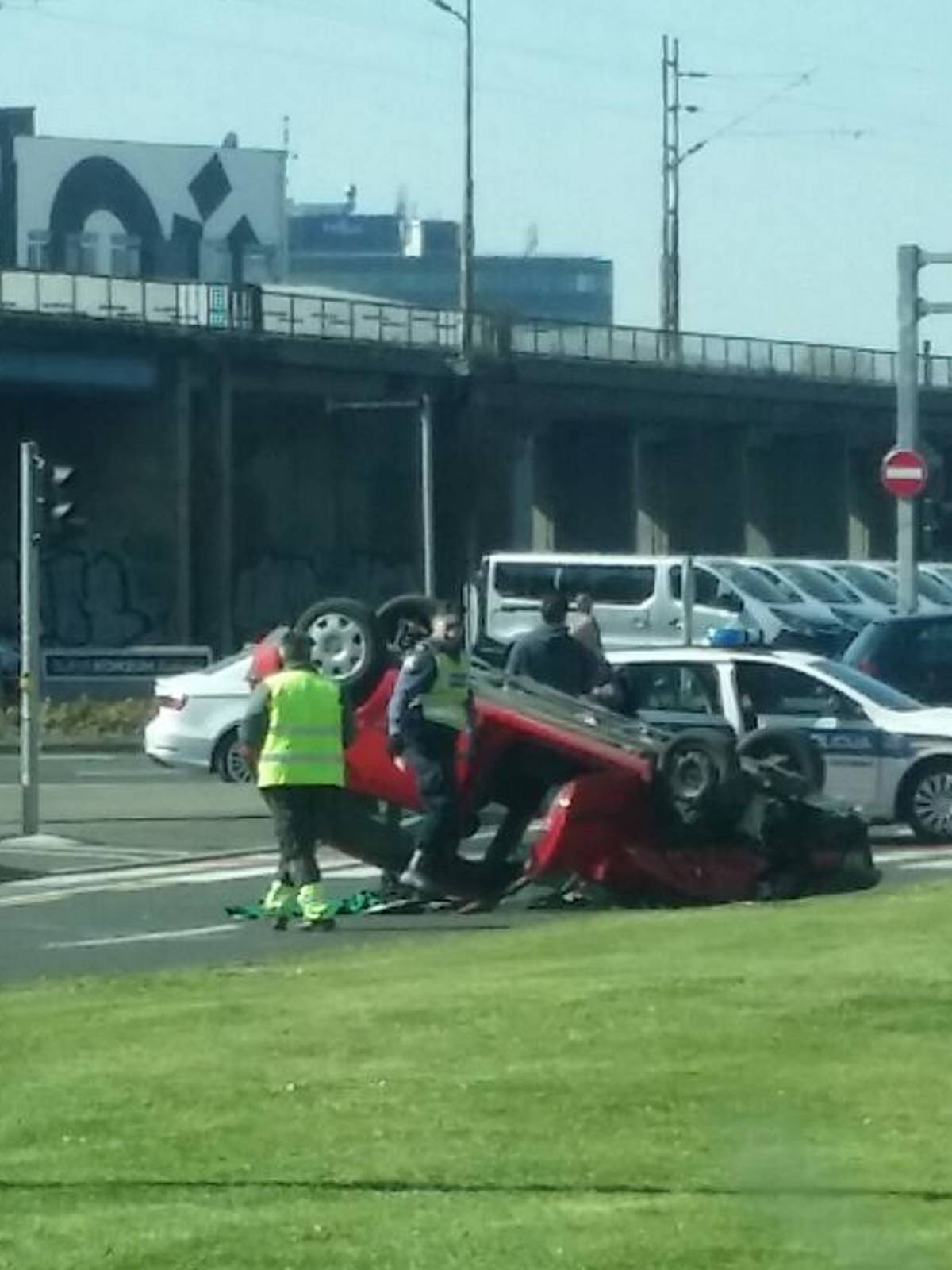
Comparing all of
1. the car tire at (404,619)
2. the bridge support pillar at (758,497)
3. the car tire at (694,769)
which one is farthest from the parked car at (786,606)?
the car tire at (694,769)

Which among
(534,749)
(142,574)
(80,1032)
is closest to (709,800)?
(534,749)

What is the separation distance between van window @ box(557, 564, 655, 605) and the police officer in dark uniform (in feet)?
104

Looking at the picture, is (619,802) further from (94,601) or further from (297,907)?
(94,601)

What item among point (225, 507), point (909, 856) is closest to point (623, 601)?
point (225, 507)

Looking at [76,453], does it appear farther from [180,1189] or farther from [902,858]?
[180,1189]

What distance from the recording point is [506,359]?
2778 inches

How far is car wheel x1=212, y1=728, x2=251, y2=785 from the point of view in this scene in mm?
30797

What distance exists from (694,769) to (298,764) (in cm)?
253

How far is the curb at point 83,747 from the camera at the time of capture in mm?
40094

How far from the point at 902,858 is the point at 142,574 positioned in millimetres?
44914

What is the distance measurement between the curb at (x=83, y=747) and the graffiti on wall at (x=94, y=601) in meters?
25.8

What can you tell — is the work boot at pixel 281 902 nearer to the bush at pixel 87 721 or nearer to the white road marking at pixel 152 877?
the white road marking at pixel 152 877

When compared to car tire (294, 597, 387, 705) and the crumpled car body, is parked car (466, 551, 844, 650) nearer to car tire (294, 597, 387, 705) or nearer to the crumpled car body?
car tire (294, 597, 387, 705)

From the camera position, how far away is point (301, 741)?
18641 millimetres
